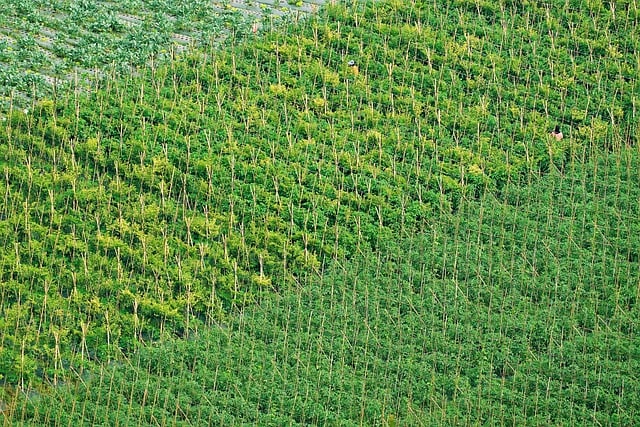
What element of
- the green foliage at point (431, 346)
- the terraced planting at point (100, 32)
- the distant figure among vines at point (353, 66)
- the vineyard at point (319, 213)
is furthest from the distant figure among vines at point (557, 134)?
the terraced planting at point (100, 32)

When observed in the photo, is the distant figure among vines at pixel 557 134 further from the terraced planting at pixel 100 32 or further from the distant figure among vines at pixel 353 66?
the terraced planting at pixel 100 32

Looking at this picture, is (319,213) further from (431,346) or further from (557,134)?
(557,134)

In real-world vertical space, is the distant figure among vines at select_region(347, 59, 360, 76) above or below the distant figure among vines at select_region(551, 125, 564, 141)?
above

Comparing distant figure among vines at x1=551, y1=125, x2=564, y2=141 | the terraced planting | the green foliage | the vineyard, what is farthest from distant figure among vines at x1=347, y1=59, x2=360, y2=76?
the green foliage

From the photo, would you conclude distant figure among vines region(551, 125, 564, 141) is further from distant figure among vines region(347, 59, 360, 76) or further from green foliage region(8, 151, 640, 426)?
distant figure among vines region(347, 59, 360, 76)

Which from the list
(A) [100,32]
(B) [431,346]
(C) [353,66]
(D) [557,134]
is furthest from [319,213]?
(A) [100,32]

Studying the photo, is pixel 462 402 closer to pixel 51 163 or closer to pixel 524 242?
pixel 524 242

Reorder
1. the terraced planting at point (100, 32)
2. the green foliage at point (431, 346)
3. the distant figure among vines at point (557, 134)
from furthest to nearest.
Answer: the terraced planting at point (100, 32), the distant figure among vines at point (557, 134), the green foliage at point (431, 346)

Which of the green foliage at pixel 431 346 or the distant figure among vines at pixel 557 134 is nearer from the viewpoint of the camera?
→ the green foliage at pixel 431 346

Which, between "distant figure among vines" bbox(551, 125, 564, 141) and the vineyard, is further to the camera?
"distant figure among vines" bbox(551, 125, 564, 141)

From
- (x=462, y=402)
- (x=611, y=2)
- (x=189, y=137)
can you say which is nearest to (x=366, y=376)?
(x=462, y=402)
